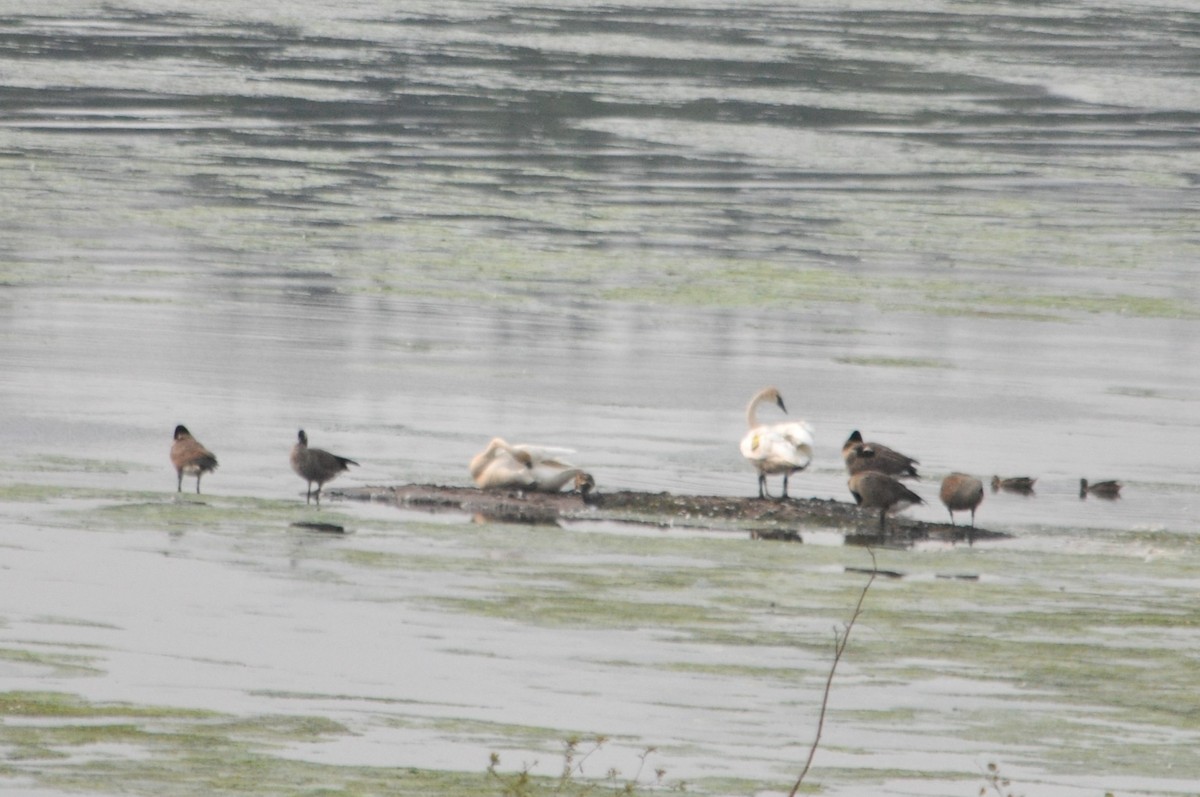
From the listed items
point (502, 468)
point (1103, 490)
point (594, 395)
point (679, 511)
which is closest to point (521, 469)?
point (502, 468)

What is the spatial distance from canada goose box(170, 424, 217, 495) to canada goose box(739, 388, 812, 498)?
140 inches

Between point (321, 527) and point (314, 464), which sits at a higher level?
point (314, 464)

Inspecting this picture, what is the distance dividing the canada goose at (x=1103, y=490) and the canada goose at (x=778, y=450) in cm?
200

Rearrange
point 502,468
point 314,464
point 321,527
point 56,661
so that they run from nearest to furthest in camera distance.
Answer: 1. point 56,661
2. point 321,527
3. point 314,464
4. point 502,468

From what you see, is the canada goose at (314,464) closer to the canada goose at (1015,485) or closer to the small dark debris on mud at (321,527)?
the small dark debris on mud at (321,527)

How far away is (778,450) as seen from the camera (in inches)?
658

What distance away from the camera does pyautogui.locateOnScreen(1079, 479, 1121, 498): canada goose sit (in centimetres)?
1725

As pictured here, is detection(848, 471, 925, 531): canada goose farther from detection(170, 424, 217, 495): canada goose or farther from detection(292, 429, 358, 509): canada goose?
detection(170, 424, 217, 495): canada goose

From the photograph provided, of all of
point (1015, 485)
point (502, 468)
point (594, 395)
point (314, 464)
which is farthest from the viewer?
point (594, 395)

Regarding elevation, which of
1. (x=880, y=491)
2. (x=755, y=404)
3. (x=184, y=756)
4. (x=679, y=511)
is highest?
(x=755, y=404)

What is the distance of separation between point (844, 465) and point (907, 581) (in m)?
4.42

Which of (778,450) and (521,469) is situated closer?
(521,469)

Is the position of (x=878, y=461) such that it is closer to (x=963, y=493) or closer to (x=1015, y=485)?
(x=963, y=493)

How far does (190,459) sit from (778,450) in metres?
3.89
